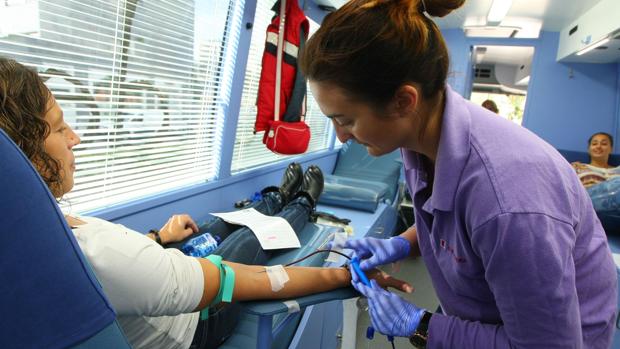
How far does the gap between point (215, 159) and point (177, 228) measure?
79 cm

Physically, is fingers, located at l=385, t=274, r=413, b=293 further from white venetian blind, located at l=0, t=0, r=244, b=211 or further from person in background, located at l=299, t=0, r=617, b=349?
white venetian blind, located at l=0, t=0, r=244, b=211

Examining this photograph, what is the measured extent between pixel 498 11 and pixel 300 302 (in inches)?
160

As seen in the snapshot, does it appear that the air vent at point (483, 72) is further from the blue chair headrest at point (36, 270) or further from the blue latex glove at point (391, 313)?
the blue chair headrest at point (36, 270)

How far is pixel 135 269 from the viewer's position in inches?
31.1

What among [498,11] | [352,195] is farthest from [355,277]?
[498,11]

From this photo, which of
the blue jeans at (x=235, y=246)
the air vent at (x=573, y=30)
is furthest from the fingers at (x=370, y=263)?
the air vent at (x=573, y=30)

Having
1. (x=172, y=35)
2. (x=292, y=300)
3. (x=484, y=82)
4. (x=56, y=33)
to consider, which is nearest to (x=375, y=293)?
(x=292, y=300)

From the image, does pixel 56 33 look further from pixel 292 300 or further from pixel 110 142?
pixel 292 300

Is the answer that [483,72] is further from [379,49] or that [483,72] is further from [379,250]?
[379,49]

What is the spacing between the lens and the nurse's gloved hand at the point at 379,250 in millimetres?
1233

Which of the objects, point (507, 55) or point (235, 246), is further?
point (507, 55)

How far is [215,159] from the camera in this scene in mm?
2406

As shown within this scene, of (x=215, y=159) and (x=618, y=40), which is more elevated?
(x=618, y=40)

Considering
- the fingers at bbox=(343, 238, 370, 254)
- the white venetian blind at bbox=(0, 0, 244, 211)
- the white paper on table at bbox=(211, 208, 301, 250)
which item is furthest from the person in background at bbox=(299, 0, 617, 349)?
the white venetian blind at bbox=(0, 0, 244, 211)
